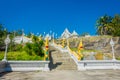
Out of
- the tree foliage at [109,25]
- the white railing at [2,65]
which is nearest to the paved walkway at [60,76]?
the white railing at [2,65]

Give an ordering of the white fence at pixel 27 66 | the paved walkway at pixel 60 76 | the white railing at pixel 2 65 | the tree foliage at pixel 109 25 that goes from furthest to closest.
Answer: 1. the tree foliage at pixel 109 25
2. the white fence at pixel 27 66
3. the white railing at pixel 2 65
4. the paved walkway at pixel 60 76

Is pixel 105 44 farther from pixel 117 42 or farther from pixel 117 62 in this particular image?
pixel 117 62

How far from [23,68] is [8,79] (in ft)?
17.1

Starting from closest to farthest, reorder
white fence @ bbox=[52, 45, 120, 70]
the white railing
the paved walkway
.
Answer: the paved walkway < the white railing < white fence @ bbox=[52, 45, 120, 70]

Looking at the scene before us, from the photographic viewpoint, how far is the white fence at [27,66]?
50.1ft

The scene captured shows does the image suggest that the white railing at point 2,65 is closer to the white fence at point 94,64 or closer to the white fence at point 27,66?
the white fence at point 27,66

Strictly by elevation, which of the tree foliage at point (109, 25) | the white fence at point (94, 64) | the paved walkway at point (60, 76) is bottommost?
the paved walkway at point (60, 76)

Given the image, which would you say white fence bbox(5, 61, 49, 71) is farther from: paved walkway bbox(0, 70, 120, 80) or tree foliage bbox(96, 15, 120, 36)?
tree foliage bbox(96, 15, 120, 36)

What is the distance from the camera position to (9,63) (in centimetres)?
1529

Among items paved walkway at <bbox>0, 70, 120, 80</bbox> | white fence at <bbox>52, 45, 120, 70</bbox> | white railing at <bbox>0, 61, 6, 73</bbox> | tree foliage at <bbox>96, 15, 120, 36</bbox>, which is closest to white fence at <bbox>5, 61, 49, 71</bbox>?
white railing at <bbox>0, 61, 6, 73</bbox>

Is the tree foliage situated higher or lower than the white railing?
higher

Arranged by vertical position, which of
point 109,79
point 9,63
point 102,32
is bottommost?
point 109,79

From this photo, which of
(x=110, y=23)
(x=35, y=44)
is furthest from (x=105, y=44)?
(x=35, y=44)

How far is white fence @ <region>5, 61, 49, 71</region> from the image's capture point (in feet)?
50.1
